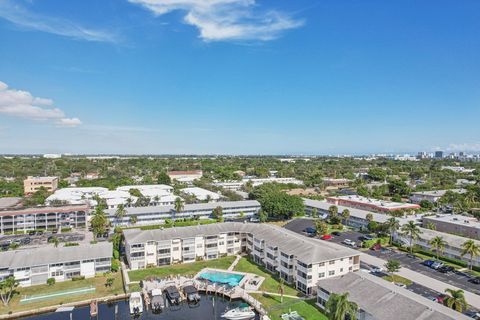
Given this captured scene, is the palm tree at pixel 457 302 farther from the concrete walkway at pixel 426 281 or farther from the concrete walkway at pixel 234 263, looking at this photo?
the concrete walkway at pixel 234 263

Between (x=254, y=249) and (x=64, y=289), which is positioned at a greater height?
(x=254, y=249)

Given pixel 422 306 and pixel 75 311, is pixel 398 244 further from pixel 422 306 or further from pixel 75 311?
Result: pixel 75 311

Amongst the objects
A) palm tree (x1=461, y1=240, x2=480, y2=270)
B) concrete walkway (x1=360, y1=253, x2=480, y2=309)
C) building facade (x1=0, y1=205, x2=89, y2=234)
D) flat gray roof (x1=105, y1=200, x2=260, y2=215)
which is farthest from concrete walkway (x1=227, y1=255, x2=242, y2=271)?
building facade (x1=0, y1=205, x2=89, y2=234)

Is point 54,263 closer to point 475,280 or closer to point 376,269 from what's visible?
point 376,269

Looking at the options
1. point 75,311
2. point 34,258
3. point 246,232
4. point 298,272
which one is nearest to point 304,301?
point 298,272

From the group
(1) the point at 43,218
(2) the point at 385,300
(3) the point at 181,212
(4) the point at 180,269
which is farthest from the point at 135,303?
(1) the point at 43,218

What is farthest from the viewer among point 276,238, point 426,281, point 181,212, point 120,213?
point 181,212
